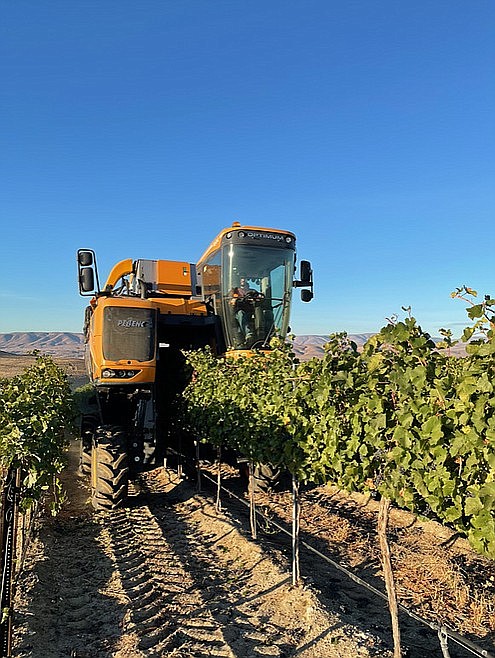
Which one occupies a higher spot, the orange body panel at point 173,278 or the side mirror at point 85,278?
the orange body panel at point 173,278

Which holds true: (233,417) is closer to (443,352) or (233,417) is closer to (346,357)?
(346,357)

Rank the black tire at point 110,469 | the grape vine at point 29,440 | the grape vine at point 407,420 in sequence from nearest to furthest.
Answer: the grape vine at point 407,420
the grape vine at point 29,440
the black tire at point 110,469

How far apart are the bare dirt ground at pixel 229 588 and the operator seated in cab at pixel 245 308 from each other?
2.80 meters

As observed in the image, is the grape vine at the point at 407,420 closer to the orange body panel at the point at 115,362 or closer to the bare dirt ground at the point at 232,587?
the bare dirt ground at the point at 232,587

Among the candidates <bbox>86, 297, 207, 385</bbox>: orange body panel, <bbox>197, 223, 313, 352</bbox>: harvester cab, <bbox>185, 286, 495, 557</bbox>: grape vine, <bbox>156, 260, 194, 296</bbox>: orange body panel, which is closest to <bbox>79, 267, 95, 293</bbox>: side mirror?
<bbox>86, 297, 207, 385</bbox>: orange body panel

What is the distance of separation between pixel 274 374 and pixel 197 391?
2.51m

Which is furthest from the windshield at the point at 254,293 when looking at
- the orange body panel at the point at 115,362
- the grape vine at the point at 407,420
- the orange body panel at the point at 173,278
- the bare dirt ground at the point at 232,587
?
the grape vine at the point at 407,420

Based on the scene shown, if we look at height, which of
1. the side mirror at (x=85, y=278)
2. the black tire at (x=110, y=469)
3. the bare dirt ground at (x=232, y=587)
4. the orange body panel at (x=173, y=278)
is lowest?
the bare dirt ground at (x=232, y=587)

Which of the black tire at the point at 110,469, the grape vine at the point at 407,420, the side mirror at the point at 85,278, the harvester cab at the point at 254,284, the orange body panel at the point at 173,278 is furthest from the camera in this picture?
the orange body panel at the point at 173,278

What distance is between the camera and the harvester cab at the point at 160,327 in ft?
24.3

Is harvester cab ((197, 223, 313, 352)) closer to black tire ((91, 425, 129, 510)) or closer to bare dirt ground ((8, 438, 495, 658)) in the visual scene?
black tire ((91, 425, 129, 510))

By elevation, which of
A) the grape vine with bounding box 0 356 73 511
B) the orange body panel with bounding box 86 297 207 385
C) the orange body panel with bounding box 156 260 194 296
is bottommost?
the grape vine with bounding box 0 356 73 511

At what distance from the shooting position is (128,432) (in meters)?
7.92

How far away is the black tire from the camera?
734 cm
